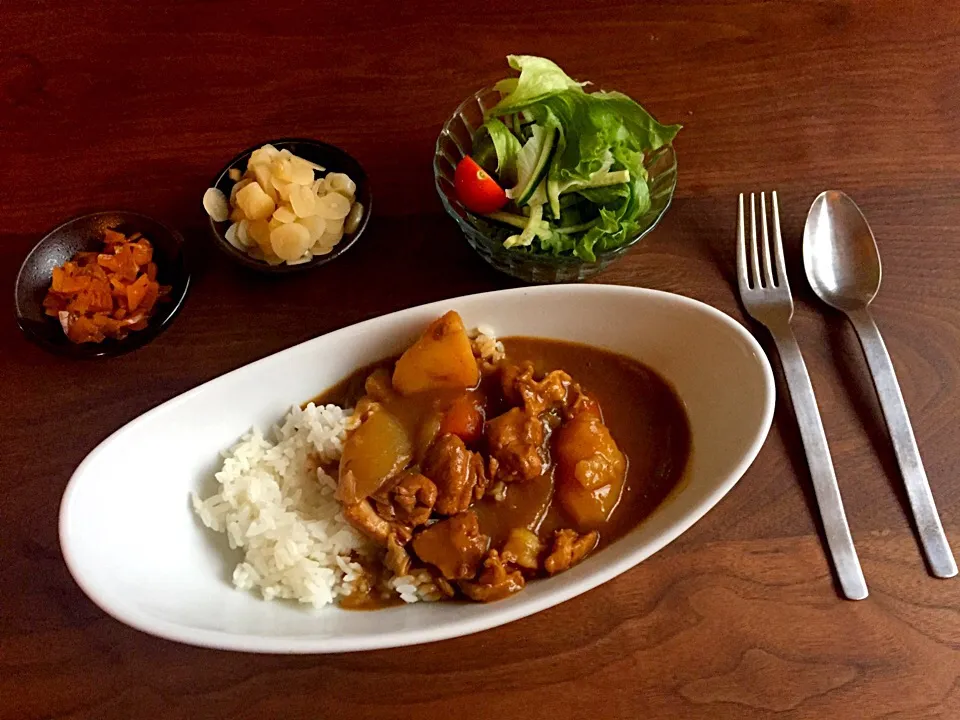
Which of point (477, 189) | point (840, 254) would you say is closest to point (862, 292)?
point (840, 254)

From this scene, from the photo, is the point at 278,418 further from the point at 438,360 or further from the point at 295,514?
the point at 438,360

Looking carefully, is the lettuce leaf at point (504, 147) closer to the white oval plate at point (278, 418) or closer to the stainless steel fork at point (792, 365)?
the white oval plate at point (278, 418)

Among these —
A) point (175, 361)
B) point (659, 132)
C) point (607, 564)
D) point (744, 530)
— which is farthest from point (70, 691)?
point (659, 132)

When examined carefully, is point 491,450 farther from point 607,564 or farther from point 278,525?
point 278,525

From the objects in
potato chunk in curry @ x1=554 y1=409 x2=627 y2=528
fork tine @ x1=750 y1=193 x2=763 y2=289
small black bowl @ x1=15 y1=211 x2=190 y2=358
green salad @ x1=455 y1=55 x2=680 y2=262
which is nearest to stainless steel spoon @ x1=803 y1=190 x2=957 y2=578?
fork tine @ x1=750 y1=193 x2=763 y2=289

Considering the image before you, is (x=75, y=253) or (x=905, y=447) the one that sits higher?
(x=75, y=253)

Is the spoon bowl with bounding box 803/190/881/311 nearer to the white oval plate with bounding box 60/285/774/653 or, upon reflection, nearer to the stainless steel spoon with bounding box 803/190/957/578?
the stainless steel spoon with bounding box 803/190/957/578
